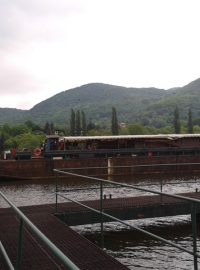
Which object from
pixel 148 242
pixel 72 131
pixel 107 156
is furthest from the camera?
pixel 72 131

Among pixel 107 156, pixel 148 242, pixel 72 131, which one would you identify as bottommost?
pixel 148 242

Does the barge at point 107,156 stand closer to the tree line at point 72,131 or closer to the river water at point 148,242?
the river water at point 148,242

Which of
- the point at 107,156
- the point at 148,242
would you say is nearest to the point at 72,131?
the point at 107,156

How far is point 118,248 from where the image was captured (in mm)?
12305

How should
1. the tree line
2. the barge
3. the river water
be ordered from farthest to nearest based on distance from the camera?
the tree line → the barge → the river water

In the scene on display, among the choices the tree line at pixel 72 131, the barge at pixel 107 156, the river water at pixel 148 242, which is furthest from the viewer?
the tree line at pixel 72 131

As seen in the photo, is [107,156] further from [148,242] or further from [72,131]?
[72,131]

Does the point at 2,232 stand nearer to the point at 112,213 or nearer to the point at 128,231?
the point at 112,213

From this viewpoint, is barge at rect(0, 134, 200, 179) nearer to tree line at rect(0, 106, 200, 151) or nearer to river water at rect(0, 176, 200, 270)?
river water at rect(0, 176, 200, 270)

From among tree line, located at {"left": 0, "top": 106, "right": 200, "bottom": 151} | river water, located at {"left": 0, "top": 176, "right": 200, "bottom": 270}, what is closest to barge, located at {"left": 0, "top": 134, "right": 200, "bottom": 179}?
river water, located at {"left": 0, "top": 176, "right": 200, "bottom": 270}

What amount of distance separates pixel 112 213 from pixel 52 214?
Result: 192cm

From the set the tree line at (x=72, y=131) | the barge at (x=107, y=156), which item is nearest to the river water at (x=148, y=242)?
the barge at (x=107, y=156)

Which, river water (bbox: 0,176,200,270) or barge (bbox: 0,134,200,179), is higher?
barge (bbox: 0,134,200,179)

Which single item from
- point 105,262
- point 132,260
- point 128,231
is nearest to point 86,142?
point 128,231
